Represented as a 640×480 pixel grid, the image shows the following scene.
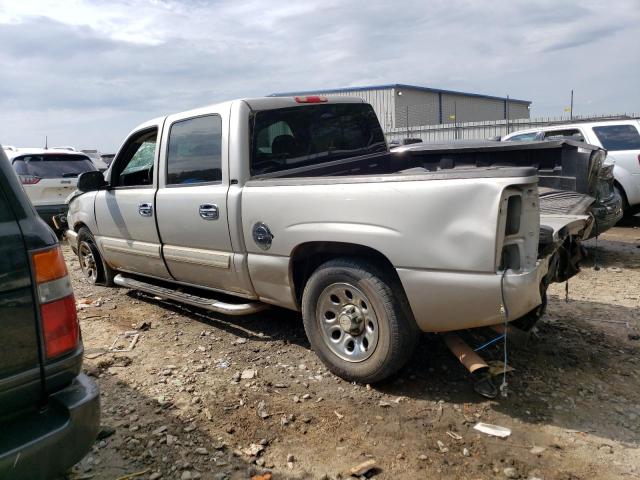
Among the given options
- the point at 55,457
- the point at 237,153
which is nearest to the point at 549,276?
the point at 237,153

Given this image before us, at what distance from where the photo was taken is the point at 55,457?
1893 millimetres

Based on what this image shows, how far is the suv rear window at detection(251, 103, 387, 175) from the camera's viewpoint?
406cm

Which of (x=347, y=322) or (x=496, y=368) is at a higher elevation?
(x=347, y=322)

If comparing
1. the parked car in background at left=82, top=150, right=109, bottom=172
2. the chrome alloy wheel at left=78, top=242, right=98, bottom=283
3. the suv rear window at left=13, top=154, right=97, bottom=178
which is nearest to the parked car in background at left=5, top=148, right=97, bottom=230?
the suv rear window at left=13, top=154, right=97, bottom=178

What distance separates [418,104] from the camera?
30.0 meters

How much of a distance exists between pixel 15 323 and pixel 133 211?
3.07m

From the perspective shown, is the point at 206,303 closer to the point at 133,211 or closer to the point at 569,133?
the point at 133,211

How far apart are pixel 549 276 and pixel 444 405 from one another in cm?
107

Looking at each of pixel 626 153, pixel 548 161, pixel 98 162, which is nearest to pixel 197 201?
pixel 548 161

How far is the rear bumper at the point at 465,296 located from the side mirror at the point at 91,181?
348 cm

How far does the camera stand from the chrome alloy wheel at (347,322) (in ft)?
10.9

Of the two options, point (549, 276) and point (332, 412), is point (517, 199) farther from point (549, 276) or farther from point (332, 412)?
point (332, 412)

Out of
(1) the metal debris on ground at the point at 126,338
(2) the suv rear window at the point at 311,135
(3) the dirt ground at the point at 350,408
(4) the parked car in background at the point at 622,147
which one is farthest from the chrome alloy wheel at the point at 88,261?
(4) the parked car in background at the point at 622,147

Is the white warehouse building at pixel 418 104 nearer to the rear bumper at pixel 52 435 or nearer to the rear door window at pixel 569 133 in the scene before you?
the rear door window at pixel 569 133
